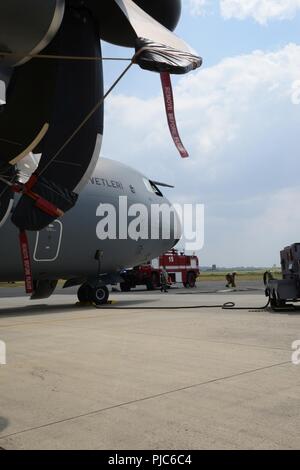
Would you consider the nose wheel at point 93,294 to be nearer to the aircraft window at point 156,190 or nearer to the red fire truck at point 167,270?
the aircraft window at point 156,190

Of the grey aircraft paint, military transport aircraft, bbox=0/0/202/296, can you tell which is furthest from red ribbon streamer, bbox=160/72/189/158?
the grey aircraft paint

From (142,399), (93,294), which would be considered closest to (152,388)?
(142,399)

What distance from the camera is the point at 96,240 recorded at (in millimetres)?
15688

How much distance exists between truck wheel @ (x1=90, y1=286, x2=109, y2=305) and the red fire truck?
13.4 meters

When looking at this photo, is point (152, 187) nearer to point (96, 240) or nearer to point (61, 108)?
point (96, 240)

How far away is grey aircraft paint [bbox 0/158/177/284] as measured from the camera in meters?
13.8

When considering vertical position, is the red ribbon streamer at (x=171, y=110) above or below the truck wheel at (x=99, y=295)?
above

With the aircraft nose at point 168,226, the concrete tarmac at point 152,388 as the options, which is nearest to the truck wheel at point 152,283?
the aircraft nose at point 168,226

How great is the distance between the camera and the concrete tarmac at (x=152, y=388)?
3.68 m

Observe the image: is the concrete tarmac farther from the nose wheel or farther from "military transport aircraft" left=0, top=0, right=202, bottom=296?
the nose wheel

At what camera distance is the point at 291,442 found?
3479mm

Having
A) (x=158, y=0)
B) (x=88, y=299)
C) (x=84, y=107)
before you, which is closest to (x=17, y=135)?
(x=84, y=107)

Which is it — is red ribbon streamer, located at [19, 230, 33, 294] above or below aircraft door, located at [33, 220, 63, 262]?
below

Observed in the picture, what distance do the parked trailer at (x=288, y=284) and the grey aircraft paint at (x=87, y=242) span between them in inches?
207
